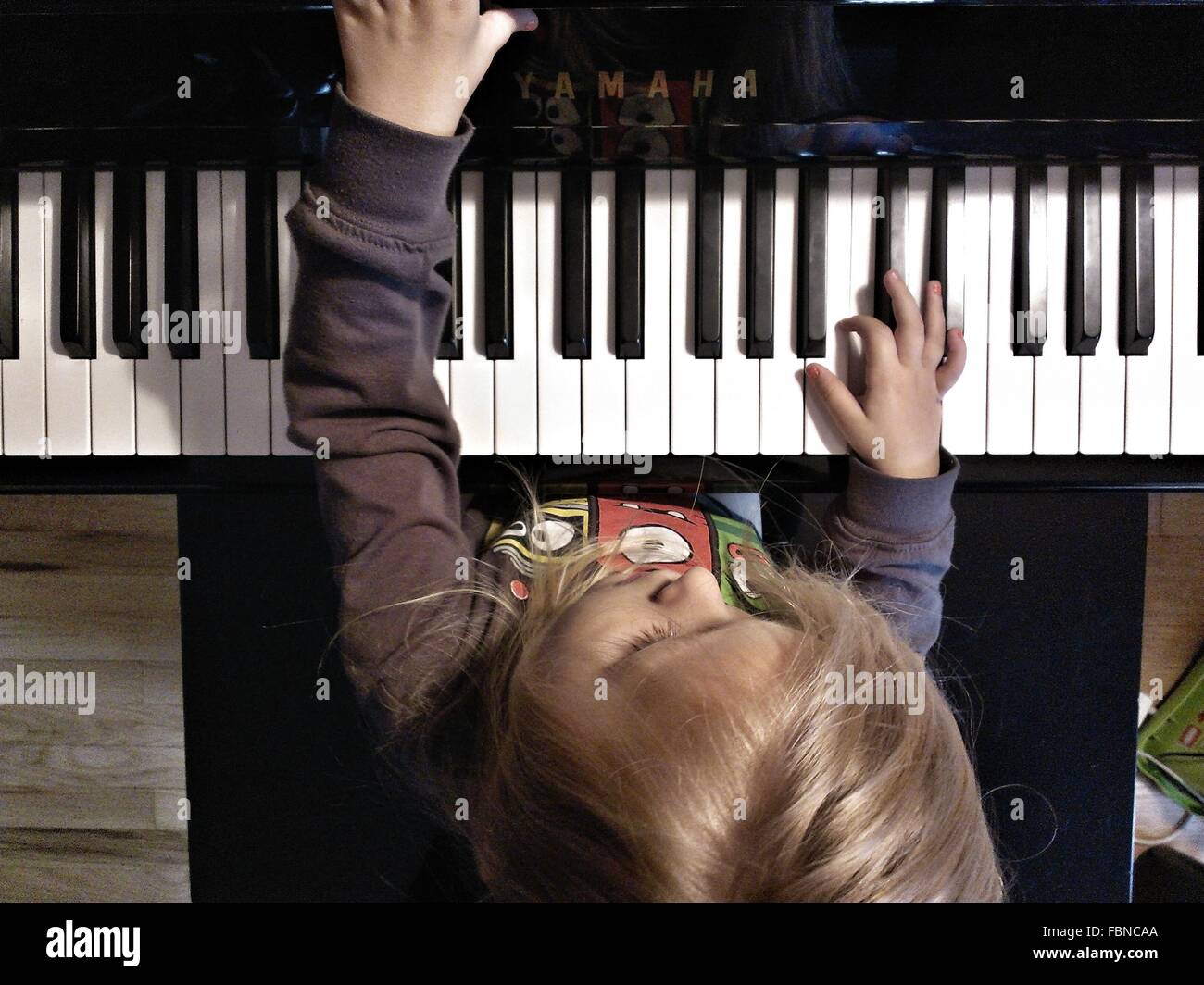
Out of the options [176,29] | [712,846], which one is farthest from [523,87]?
[712,846]

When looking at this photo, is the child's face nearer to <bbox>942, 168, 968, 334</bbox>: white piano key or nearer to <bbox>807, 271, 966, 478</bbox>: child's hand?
<bbox>807, 271, 966, 478</bbox>: child's hand

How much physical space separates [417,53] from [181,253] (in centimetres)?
28

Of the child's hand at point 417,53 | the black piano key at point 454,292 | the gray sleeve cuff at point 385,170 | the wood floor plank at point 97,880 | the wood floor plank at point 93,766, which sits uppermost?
the child's hand at point 417,53

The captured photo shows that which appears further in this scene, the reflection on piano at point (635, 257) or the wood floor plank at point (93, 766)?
the wood floor plank at point (93, 766)

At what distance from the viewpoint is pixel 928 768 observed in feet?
2.19

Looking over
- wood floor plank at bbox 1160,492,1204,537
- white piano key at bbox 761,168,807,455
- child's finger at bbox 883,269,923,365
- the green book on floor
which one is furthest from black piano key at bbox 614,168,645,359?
the green book on floor

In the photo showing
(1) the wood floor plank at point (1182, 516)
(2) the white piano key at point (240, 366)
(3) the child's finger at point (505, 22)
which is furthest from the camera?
(1) the wood floor plank at point (1182, 516)

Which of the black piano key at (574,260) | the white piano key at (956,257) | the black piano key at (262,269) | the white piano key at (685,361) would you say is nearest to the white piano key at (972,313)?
the white piano key at (956,257)

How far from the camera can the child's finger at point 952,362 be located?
0.67 meters

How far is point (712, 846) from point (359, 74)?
0.68m

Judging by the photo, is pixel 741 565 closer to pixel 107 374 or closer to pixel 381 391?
pixel 381 391

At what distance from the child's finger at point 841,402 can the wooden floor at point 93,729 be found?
0.69 m

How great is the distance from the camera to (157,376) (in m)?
0.69

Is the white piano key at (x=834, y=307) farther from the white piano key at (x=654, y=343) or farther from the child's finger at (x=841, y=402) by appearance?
the white piano key at (x=654, y=343)
